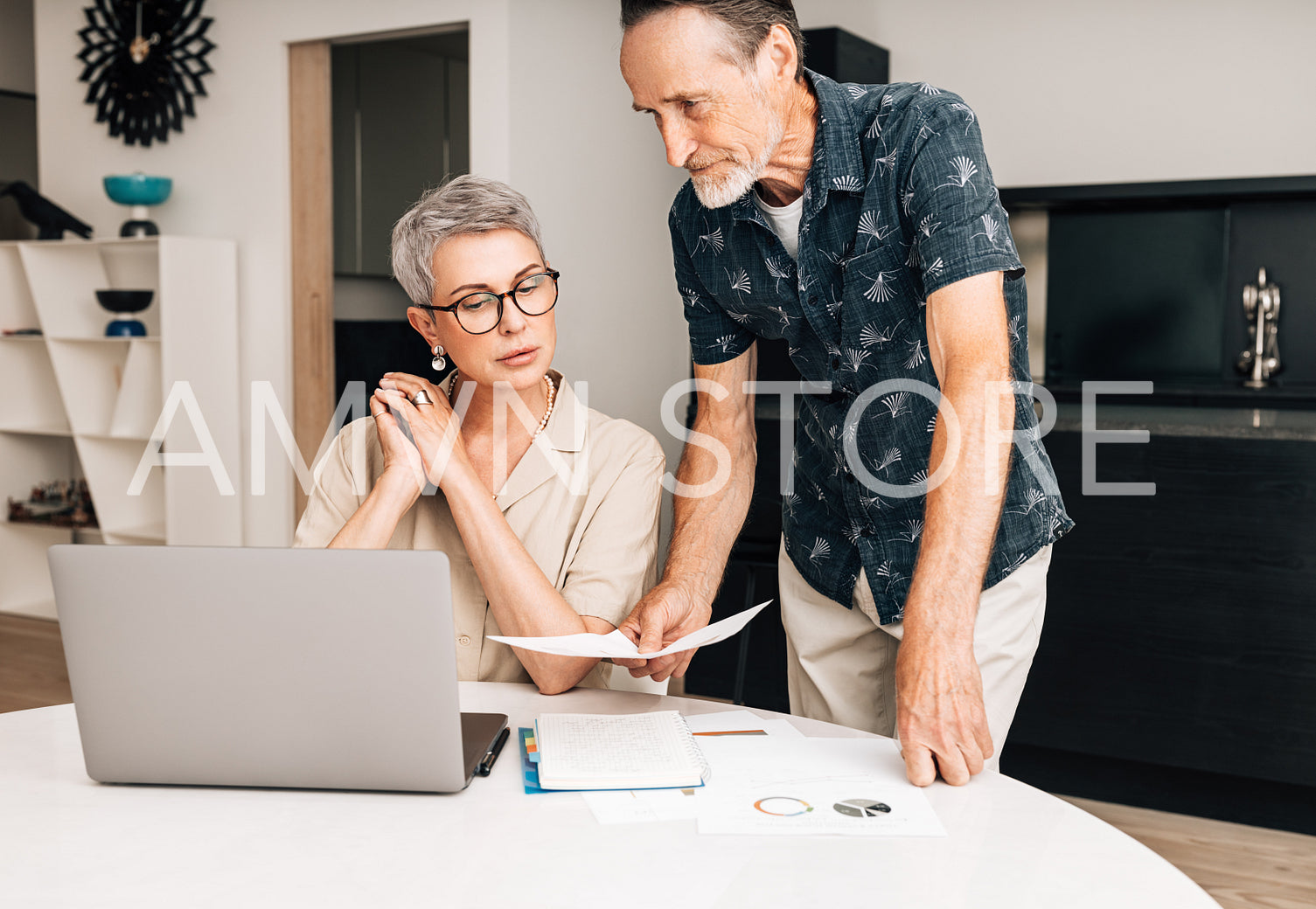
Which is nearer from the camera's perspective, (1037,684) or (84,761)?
(84,761)

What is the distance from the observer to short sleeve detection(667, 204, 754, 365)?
1.69 meters

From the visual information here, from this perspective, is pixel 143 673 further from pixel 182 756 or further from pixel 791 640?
pixel 791 640

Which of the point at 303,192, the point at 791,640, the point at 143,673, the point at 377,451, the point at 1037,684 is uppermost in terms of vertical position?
the point at 303,192

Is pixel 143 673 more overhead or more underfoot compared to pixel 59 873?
more overhead

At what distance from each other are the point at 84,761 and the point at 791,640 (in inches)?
40.0

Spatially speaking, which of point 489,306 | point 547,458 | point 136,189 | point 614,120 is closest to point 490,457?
point 547,458

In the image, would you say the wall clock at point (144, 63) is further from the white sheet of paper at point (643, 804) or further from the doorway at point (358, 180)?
the white sheet of paper at point (643, 804)

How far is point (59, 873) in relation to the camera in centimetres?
93

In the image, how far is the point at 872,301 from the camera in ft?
4.76

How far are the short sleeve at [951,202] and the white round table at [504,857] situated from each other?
1.81 ft

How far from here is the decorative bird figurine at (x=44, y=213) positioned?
4309 millimetres

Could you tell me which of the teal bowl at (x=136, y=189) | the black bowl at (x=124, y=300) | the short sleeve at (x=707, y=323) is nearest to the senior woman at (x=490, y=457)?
the short sleeve at (x=707, y=323)

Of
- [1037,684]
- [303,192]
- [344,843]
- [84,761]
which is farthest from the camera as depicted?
[303,192]

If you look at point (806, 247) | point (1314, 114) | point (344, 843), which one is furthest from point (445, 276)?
point (1314, 114)
